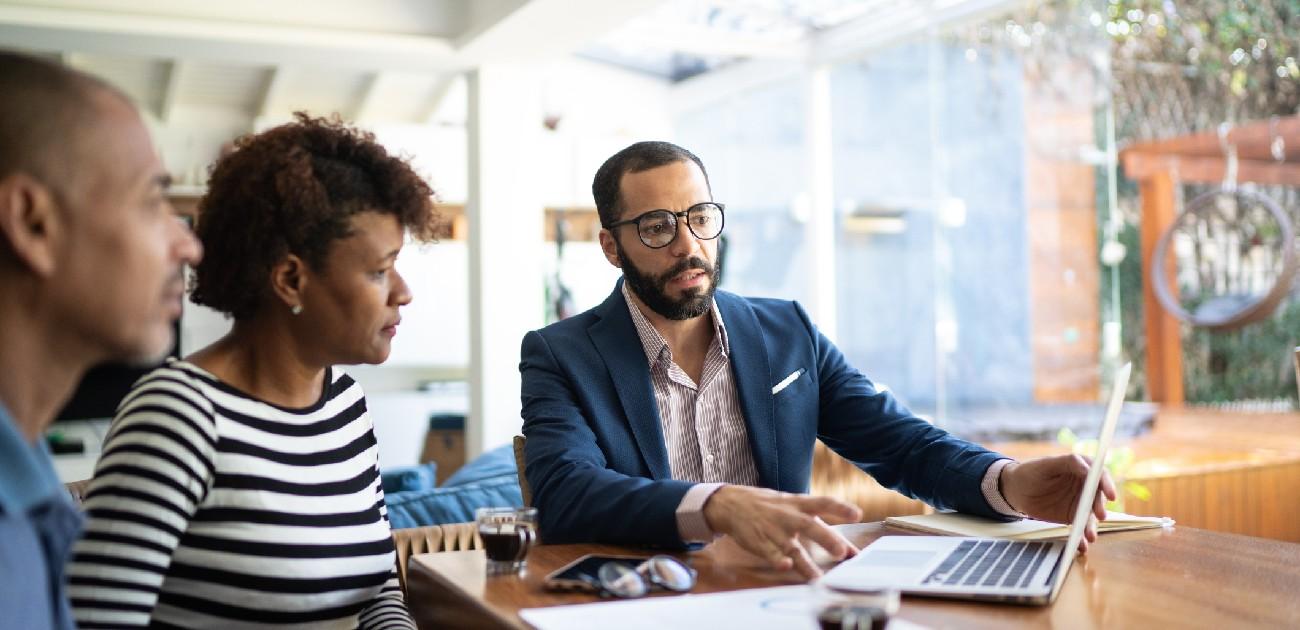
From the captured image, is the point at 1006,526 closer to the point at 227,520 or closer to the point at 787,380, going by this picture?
the point at 787,380

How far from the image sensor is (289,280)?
4.90ft

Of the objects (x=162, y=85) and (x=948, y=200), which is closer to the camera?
(x=948, y=200)

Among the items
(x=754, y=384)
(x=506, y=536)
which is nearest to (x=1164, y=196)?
(x=754, y=384)

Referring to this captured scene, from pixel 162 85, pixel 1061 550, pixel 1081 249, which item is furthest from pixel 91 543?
pixel 162 85

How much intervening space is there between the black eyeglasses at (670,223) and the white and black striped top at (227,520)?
69cm

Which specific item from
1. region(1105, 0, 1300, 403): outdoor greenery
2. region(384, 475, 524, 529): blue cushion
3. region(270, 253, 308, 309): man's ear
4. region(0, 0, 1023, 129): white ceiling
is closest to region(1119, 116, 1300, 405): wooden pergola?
region(1105, 0, 1300, 403): outdoor greenery

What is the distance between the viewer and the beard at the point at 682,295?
205 cm

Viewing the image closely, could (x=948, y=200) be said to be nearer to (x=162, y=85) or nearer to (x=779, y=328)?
(x=779, y=328)

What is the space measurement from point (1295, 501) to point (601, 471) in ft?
12.0

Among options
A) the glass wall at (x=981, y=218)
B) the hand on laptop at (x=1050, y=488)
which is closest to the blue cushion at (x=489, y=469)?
the hand on laptop at (x=1050, y=488)

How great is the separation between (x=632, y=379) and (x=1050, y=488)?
26.0 inches

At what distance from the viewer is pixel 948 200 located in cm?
590

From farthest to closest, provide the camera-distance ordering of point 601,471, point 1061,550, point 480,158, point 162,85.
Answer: point 162,85
point 480,158
point 601,471
point 1061,550

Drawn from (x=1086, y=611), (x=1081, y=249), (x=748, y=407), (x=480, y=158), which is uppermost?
(x=480, y=158)
